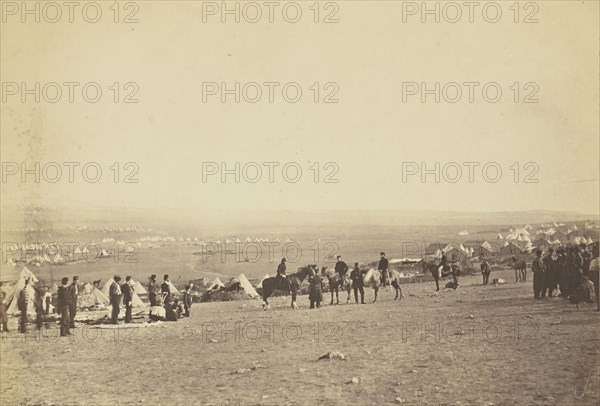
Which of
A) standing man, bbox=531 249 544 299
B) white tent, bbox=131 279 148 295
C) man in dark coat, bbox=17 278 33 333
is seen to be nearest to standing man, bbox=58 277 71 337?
man in dark coat, bbox=17 278 33 333

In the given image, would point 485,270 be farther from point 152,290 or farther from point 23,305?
point 23,305

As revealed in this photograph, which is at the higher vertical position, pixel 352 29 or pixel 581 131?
pixel 352 29

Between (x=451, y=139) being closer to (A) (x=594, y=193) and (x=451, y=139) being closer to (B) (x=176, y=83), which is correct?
(A) (x=594, y=193)

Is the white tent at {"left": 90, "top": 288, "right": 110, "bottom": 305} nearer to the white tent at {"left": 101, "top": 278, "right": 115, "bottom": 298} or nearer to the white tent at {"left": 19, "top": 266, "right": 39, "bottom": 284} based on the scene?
the white tent at {"left": 101, "top": 278, "right": 115, "bottom": 298}

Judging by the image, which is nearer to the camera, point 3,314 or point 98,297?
point 3,314

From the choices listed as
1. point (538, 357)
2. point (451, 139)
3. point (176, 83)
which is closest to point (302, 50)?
point (176, 83)

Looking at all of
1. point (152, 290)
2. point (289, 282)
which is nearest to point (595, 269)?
point (289, 282)
